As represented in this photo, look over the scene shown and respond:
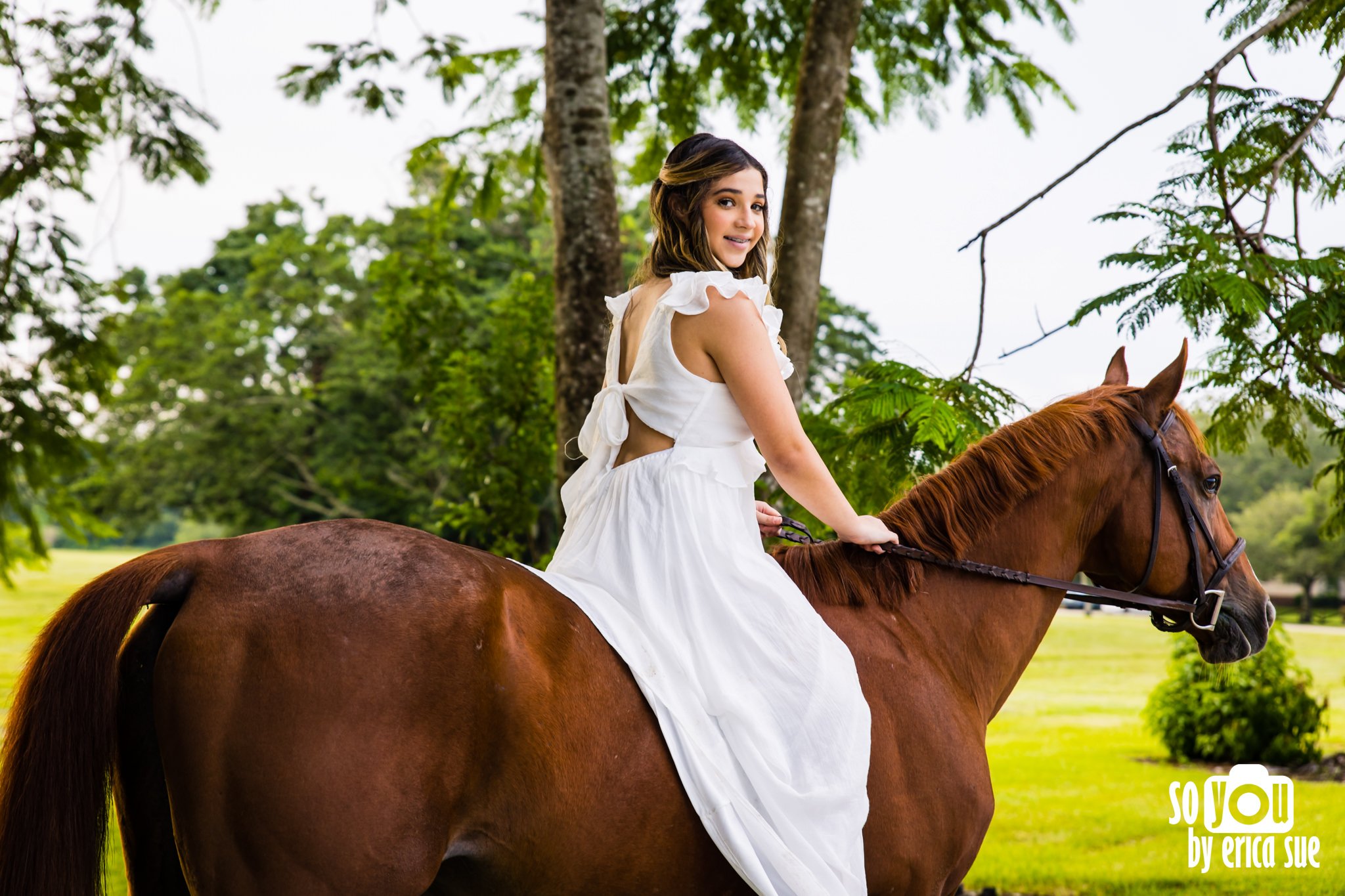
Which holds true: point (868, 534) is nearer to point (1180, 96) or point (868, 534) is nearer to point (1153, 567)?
point (1153, 567)

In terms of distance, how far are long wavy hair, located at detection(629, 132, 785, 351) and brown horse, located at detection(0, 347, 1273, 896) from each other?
0.96 m

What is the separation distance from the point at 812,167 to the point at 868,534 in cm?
318

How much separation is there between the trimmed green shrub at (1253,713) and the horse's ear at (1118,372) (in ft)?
20.0

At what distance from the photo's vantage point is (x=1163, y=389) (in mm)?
2715

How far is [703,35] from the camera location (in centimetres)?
641

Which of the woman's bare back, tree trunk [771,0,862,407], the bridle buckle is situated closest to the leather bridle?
the bridle buckle

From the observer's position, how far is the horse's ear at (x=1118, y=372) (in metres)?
2.98

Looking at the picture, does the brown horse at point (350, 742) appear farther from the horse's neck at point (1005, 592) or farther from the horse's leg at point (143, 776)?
the horse's neck at point (1005, 592)

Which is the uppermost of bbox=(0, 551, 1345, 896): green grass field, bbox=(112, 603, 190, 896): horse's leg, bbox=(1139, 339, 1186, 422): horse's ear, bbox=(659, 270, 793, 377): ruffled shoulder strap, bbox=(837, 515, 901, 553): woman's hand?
bbox=(659, 270, 793, 377): ruffled shoulder strap

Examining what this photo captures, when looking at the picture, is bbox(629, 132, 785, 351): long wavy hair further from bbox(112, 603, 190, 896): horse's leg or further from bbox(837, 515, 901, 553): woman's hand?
bbox(112, 603, 190, 896): horse's leg

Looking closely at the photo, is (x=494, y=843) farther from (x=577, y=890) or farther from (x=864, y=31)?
(x=864, y=31)

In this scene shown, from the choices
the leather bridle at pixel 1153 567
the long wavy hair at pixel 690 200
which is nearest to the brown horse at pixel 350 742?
the leather bridle at pixel 1153 567

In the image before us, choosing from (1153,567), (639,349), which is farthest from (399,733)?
(1153,567)

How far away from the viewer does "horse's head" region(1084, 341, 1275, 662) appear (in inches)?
107
